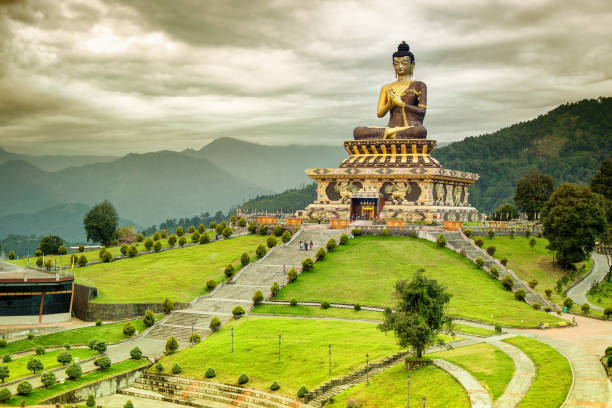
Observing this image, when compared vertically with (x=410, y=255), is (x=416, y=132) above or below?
above

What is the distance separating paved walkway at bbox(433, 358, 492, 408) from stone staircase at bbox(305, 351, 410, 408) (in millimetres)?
2000

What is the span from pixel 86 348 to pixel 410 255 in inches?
829

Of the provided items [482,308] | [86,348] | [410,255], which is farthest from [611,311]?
[86,348]

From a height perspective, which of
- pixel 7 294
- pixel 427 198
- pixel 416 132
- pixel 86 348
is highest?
pixel 416 132

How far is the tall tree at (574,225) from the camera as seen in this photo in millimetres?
40344

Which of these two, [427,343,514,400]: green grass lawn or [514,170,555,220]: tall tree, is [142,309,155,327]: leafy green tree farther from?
[514,170,555,220]: tall tree

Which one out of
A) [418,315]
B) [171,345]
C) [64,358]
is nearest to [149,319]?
[171,345]

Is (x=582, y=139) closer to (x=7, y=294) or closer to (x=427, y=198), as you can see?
(x=427, y=198)

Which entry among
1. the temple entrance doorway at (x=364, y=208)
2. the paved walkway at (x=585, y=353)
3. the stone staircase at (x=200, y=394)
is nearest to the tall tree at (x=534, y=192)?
the temple entrance doorway at (x=364, y=208)

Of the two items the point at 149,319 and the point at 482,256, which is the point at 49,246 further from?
the point at 482,256

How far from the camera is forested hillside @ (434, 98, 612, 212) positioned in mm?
117188

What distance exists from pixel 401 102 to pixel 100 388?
40.7 metres

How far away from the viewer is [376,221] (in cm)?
4941

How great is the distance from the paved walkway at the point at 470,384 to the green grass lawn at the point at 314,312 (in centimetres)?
802
